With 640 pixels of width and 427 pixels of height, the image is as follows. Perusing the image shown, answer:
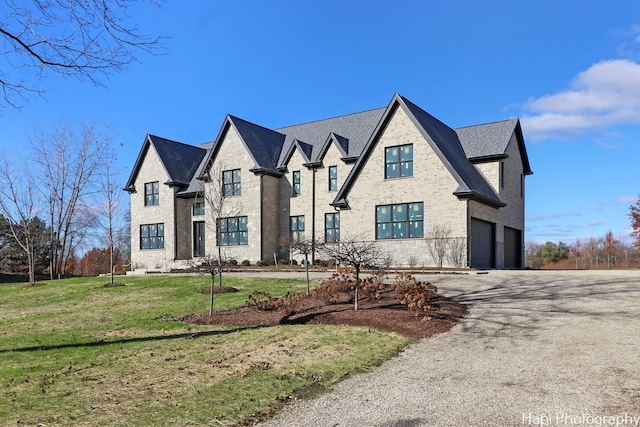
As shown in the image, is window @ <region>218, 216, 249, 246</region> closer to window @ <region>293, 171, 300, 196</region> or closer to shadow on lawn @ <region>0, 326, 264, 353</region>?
window @ <region>293, 171, 300, 196</region>

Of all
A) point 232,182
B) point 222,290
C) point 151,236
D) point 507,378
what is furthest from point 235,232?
point 507,378

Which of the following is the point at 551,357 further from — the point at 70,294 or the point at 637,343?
the point at 70,294

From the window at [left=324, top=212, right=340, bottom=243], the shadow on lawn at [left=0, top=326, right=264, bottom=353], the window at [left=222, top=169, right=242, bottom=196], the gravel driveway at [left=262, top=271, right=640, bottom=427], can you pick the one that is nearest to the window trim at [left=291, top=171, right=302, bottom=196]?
the window at [left=324, top=212, right=340, bottom=243]

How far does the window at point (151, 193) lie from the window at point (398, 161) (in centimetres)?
1953

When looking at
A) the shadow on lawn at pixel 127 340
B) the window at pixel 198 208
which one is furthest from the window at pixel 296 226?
the shadow on lawn at pixel 127 340

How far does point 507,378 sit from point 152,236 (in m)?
34.5

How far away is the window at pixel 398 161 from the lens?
85.6 ft

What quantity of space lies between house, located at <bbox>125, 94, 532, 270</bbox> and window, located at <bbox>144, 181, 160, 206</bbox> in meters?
0.09

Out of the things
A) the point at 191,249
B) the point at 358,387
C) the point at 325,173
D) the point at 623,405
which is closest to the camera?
the point at 623,405

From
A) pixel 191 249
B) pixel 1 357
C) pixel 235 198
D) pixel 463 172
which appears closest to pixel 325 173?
pixel 235 198

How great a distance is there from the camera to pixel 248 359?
7.76 metres

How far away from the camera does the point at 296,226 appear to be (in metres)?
32.7

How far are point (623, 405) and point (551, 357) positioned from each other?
2236 mm

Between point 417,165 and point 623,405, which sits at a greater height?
point 417,165
